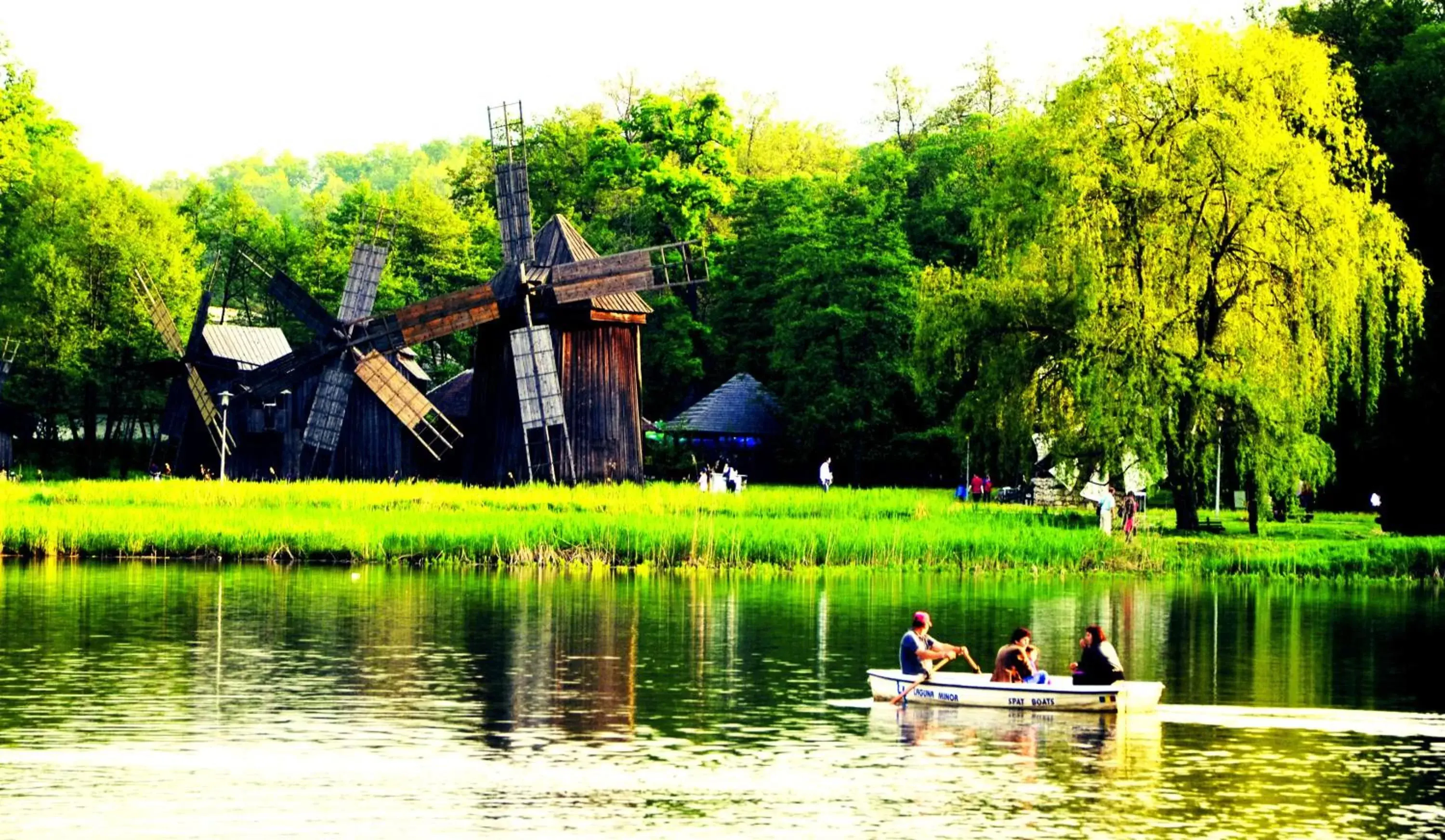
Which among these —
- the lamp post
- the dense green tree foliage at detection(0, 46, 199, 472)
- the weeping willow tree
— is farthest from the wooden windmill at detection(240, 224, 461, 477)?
the weeping willow tree


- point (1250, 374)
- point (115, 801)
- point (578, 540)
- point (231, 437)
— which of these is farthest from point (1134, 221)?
point (115, 801)

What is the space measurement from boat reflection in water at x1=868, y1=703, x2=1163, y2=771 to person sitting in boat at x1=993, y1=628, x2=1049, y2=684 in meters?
0.52

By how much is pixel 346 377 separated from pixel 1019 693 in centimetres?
4225

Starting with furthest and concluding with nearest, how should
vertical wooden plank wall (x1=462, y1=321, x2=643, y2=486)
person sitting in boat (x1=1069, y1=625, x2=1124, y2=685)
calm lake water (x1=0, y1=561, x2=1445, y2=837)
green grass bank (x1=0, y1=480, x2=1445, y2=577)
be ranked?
vertical wooden plank wall (x1=462, y1=321, x2=643, y2=486) → green grass bank (x1=0, y1=480, x2=1445, y2=577) → person sitting in boat (x1=1069, y1=625, x2=1124, y2=685) → calm lake water (x1=0, y1=561, x2=1445, y2=837)

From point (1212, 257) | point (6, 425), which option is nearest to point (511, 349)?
point (1212, 257)

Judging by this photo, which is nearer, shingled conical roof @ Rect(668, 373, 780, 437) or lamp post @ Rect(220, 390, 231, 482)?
lamp post @ Rect(220, 390, 231, 482)

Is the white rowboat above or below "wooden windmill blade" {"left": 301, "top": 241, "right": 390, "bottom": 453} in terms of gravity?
below

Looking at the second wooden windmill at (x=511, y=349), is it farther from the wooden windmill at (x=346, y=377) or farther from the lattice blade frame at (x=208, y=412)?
the lattice blade frame at (x=208, y=412)

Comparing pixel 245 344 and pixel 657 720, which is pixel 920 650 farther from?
pixel 245 344

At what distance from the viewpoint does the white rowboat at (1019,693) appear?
27.1 meters

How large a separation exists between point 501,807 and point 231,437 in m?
53.6

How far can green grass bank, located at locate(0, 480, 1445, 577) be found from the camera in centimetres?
4656

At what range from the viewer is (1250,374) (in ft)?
174

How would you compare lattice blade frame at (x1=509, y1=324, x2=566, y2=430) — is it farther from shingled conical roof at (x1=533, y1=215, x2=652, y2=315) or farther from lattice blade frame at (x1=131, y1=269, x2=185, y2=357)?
lattice blade frame at (x1=131, y1=269, x2=185, y2=357)
